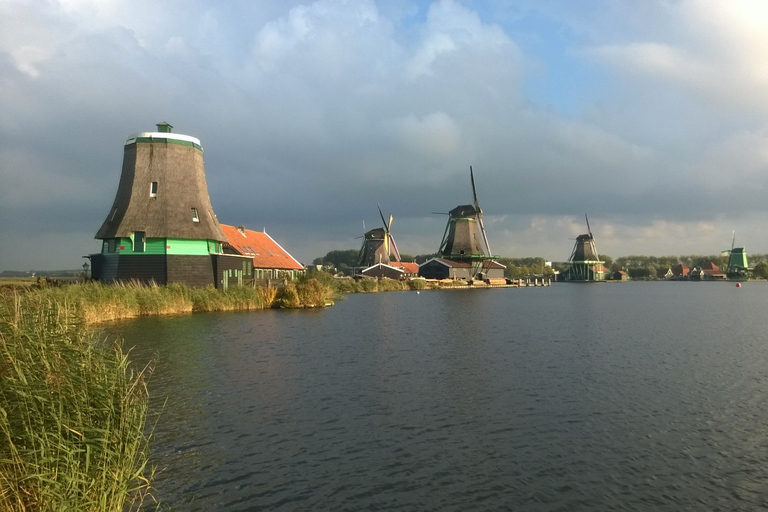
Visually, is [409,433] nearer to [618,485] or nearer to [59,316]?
[618,485]

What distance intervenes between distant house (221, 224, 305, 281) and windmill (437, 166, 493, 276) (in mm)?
37261

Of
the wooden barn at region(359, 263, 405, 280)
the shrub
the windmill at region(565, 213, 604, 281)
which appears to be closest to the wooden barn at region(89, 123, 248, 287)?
the shrub

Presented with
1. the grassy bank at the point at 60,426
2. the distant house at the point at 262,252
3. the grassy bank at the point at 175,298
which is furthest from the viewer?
the distant house at the point at 262,252

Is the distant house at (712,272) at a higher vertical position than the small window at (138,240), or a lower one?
lower

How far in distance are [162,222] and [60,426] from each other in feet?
101

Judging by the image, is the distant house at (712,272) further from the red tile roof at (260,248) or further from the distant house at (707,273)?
the red tile roof at (260,248)

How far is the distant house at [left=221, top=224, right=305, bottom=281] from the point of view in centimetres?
4425

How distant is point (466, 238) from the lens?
87125 millimetres

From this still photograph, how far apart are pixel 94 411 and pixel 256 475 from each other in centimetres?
269

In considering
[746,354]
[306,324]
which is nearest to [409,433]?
[746,354]

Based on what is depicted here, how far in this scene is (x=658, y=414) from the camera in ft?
35.9

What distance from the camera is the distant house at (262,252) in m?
44.2

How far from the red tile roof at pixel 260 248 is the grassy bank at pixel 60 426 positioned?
1374 inches

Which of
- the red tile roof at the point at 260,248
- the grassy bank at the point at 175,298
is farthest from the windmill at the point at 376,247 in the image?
the grassy bank at the point at 175,298
